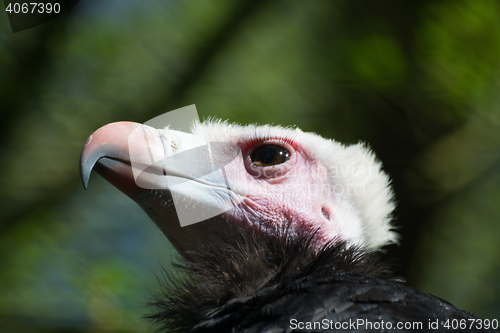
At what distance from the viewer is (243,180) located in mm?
1441

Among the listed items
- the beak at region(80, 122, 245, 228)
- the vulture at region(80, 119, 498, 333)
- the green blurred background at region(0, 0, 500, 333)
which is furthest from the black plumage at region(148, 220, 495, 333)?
the green blurred background at region(0, 0, 500, 333)

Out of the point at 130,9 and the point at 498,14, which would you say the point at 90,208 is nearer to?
the point at 130,9

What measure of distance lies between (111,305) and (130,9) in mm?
1584

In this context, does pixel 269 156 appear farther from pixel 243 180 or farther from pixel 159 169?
pixel 159 169

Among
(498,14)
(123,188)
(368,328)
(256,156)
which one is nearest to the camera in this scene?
(368,328)

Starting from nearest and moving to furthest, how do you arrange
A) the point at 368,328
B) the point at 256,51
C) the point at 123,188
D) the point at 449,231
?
A: 1. the point at 368,328
2. the point at 123,188
3. the point at 449,231
4. the point at 256,51

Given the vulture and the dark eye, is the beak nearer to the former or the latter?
the vulture

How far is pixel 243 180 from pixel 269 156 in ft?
0.47

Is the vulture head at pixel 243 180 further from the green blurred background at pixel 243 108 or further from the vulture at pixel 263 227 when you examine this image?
the green blurred background at pixel 243 108

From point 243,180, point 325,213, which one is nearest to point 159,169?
point 243,180

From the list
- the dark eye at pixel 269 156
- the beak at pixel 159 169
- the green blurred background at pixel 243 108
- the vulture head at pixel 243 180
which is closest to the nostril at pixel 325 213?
the vulture head at pixel 243 180

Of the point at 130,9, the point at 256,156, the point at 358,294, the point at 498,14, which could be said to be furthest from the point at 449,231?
the point at 130,9

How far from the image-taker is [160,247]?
94.7 inches

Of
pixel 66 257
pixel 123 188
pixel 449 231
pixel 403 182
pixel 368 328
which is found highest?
pixel 66 257
